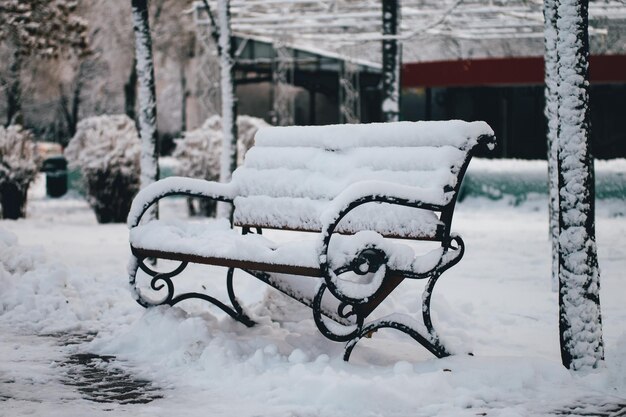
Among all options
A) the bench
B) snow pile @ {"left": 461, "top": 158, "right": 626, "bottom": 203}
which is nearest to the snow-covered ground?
the bench

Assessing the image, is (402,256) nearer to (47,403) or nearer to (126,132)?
(47,403)

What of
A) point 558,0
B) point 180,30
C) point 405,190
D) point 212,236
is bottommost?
point 212,236

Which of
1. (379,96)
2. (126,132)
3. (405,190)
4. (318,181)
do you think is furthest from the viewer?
(379,96)

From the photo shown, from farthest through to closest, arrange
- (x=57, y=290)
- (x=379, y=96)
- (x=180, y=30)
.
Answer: (x=180, y=30), (x=379, y=96), (x=57, y=290)

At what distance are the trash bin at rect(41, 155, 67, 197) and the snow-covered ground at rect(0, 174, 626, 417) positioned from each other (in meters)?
14.2

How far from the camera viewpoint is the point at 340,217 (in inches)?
167

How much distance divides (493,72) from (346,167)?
64.8 ft

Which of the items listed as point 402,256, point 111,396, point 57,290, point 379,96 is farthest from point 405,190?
point 379,96

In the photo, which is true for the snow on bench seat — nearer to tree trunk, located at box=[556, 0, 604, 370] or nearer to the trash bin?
tree trunk, located at box=[556, 0, 604, 370]

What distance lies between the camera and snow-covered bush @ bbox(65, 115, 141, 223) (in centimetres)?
1455

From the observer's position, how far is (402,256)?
14.6ft

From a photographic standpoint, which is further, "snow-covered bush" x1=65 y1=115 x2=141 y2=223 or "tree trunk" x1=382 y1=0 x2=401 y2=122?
"snow-covered bush" x1=65 y1=115 x2=141 y2=223

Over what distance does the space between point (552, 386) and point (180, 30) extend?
29604 mm

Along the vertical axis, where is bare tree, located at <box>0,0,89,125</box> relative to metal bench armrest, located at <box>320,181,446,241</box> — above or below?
above
